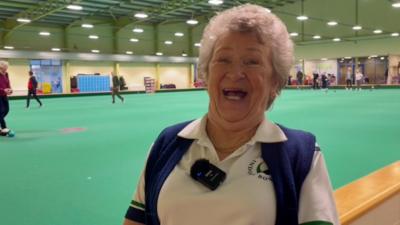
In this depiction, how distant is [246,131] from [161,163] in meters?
0.35

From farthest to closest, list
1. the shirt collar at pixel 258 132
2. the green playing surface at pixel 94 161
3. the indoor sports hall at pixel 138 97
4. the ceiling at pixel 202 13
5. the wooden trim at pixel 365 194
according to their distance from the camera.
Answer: the ceiling at pixel 202 13 < the indoor sports hall at pixel 138 97 < the green playing surface at pixel 94 161 < the wooden trim at pixel 365 194 < the shirt collar at pixel 258 132

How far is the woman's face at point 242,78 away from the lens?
1519mm

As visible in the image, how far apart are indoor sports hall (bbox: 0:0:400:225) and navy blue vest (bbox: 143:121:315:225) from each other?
0.30m

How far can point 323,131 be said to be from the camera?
8.77m

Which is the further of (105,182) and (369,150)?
(369,150)

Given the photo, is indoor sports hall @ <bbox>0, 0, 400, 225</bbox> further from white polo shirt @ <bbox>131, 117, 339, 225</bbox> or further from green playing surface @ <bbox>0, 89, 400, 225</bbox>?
white polo shirt @ <bbox>131, 117, 339, 225</bbox>

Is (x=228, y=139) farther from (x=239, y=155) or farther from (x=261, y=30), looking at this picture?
(x=261, y=30)

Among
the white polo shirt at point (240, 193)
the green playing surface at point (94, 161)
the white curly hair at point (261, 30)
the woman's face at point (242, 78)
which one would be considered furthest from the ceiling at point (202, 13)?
the white polo shirt at point (240, 193)

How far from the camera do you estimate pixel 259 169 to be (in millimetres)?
1402

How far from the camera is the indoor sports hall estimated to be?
3992 millimetres

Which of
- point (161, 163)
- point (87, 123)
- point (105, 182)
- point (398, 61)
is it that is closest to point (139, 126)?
point (87, 123)

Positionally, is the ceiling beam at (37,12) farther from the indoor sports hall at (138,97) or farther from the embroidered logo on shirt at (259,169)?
the embroidered logo on shirt at (259,169)

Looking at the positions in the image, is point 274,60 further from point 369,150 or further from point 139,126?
point 139,126

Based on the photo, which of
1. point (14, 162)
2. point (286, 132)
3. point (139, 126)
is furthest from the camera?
point (139, 126)
